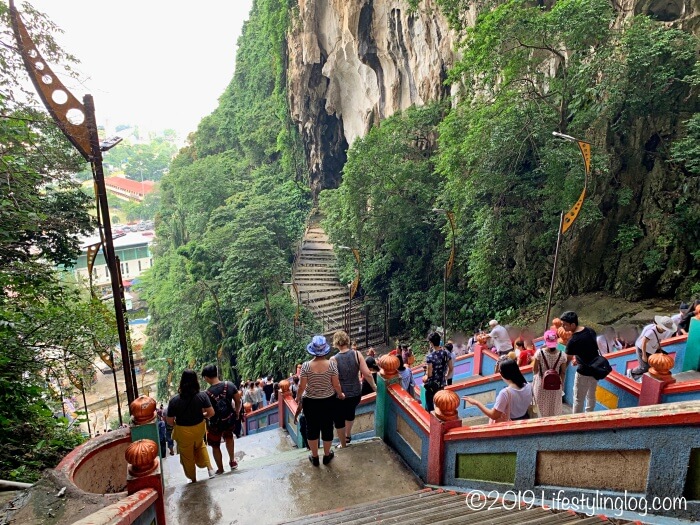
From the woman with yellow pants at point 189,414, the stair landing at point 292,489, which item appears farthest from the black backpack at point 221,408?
the stair landing at point 292,489

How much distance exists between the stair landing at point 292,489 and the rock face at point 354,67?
15.7 meters

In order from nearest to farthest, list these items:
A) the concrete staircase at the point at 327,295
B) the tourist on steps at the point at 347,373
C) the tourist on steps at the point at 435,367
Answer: the tourist on steps at the point at 347,373 < the tourist on steps at the point at 435,367 < the concrete staircase at the point at 327,295

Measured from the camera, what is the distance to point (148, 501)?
9.16ft

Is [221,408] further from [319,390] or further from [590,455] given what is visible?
[590,455]

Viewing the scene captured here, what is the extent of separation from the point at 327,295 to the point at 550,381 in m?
18.2

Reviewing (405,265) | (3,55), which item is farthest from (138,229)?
(3,55)

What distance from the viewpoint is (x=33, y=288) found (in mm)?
6086

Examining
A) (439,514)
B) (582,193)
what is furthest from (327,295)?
(439,514)

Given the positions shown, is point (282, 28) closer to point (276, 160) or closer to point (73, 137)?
point (276, 160)

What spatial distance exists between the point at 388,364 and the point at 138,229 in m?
70.3

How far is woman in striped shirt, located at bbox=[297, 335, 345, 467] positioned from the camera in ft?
13.9

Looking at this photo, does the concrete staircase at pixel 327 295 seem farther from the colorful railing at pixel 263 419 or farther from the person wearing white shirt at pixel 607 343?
the person wearing white shirt at pixel 607 343

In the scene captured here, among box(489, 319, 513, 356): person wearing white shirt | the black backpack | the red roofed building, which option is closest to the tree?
box(489, 319, 513, 356): person wearing white shirt

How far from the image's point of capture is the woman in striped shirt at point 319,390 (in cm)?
425
